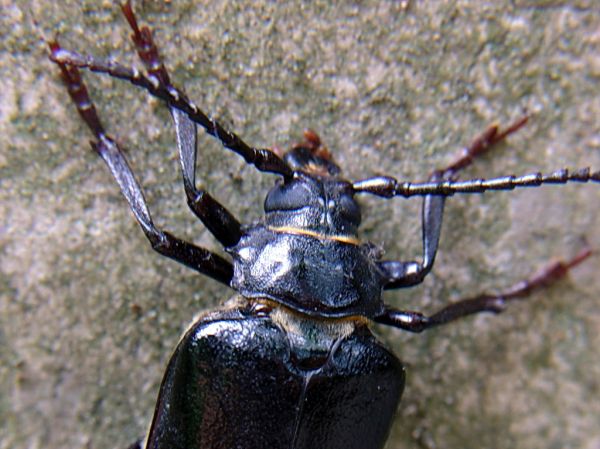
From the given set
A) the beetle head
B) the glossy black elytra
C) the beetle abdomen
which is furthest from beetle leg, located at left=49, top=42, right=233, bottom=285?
the beetle head

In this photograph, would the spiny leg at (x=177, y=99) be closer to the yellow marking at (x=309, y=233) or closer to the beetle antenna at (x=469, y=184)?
the yellow marking at (x=309, y=233)

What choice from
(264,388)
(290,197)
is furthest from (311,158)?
(264,388)

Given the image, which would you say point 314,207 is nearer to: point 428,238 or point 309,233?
point 309,233

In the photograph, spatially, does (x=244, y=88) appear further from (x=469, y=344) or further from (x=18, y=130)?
(x=469, y=344)

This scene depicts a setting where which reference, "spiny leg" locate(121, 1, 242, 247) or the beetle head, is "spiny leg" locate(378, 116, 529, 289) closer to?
the beetle head

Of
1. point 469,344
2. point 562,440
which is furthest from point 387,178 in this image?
point 562,440

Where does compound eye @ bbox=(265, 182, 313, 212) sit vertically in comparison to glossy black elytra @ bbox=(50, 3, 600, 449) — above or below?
above

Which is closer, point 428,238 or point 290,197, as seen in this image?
point 290,197
